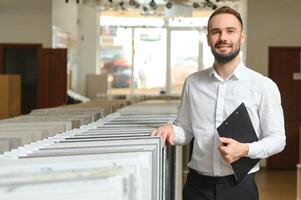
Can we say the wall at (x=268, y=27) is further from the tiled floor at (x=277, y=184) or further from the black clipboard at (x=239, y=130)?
the black clipboard at (x=239, y=130)

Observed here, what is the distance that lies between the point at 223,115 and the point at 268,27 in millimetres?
8725

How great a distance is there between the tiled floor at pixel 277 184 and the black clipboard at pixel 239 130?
17.4 feet

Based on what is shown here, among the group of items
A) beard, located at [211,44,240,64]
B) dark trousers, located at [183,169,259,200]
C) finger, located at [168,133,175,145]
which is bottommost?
dark trousers, located at [183,169,259,200]

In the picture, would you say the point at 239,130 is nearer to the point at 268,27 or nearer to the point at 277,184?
the point at 277,184

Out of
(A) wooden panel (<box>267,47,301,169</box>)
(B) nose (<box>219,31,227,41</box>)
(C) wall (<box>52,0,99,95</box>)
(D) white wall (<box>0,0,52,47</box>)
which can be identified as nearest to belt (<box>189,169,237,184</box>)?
(B) nose (<box>219,31,227,41</box>)

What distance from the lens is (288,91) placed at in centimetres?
1037

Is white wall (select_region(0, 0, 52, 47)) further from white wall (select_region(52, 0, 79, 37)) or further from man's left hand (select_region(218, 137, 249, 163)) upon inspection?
man's left hand (select_region(218, 137, 249, 163))

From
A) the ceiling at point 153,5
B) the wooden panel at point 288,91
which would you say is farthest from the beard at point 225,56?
the wooden panel at point 288,91

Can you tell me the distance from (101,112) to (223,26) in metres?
1.72

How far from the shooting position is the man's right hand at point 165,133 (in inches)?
83.0

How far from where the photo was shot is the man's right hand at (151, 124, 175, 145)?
Result: 6.91 ft

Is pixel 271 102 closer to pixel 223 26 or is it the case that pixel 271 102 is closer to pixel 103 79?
pixel 223 26

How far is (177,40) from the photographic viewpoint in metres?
14.9

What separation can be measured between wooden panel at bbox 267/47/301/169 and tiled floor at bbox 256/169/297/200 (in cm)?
28
